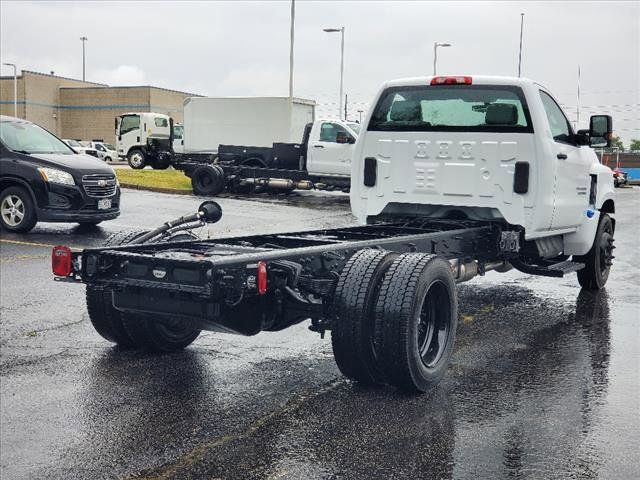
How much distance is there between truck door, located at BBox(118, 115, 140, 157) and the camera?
123 feet

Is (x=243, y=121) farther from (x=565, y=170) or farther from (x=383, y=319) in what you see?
(x=383, y=319)

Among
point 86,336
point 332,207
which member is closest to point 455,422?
point 86,336

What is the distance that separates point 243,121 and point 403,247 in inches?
851

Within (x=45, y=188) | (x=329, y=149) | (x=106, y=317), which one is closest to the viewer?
(x=106, y=317)

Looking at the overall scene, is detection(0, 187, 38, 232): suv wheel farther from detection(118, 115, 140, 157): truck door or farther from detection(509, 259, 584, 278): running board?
detection(118, 115, 140, 157): truck door

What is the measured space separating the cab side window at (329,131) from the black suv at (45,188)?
10.9m

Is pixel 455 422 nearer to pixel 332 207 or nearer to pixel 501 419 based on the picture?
pixel 501 419

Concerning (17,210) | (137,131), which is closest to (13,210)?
(17,210)

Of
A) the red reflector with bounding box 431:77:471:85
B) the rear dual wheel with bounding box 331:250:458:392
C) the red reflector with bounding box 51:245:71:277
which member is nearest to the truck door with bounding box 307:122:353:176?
the red reflector with bounding box 431:77:471:85

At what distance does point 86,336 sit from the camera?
278 inches

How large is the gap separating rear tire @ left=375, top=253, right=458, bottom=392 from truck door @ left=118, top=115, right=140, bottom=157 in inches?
1298

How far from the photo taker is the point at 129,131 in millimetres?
37500

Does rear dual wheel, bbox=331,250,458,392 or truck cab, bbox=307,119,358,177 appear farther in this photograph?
truck cab, bbox=307,119,358,177

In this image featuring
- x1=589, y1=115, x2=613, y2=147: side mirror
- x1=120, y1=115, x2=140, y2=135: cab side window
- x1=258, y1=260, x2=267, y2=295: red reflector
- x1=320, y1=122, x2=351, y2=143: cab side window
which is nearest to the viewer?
x1=258, y1=260, x2=267, y2=295: red reflector
